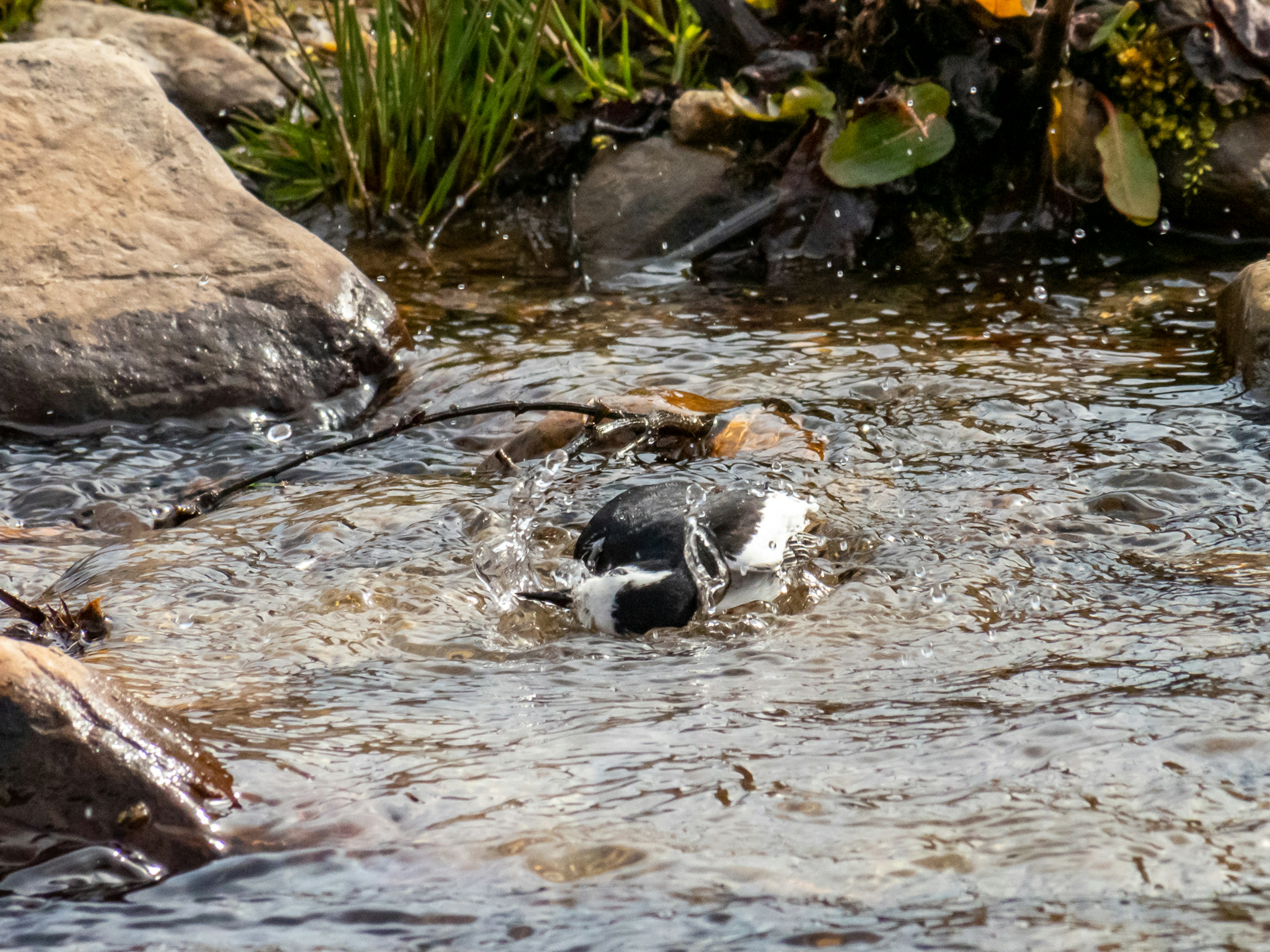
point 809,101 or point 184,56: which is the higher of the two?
point 184,56

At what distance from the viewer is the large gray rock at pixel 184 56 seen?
6.80 m

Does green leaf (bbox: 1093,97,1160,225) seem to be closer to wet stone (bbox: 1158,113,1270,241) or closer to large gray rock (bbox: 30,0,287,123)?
wet stone (bbox: 1158,113,1270,241)

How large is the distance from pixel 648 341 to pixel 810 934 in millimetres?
3065

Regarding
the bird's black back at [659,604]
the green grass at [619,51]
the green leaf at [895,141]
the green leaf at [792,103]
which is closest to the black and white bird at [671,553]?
the bird's black back at [659,604]

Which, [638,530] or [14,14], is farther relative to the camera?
[14,14]

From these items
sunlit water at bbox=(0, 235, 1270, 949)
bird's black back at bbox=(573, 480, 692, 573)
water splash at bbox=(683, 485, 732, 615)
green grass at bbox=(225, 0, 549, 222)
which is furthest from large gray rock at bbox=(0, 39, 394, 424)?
water splash at bbox=(683, 485, 732, 615)

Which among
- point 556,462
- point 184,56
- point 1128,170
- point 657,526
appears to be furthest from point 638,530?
point 184,56

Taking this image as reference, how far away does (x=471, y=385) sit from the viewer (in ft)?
13.2

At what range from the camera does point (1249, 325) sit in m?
3.50

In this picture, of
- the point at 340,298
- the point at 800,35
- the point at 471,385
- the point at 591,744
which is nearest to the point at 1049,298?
the point at 800,35

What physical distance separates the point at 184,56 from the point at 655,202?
328cm

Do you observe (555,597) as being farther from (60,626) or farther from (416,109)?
(416,109)

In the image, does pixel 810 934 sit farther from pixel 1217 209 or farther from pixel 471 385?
pixel 1217 209

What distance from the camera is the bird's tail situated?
2.43 meters
